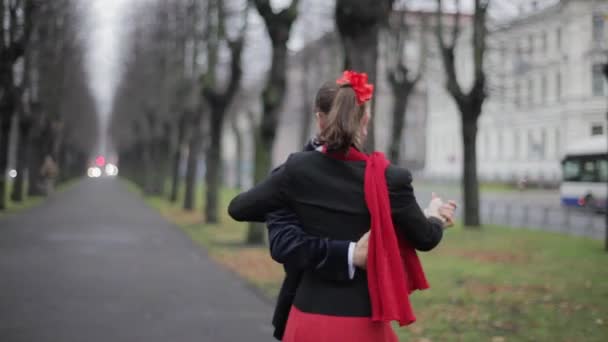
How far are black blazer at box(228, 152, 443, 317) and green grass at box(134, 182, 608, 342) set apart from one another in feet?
14.4

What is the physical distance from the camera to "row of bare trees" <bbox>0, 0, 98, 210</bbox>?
76.1 ft

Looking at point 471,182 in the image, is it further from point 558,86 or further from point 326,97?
point 558,86

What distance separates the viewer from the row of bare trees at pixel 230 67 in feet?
45.5

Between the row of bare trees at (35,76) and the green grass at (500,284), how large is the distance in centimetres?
978

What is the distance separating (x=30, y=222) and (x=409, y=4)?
13464 mm

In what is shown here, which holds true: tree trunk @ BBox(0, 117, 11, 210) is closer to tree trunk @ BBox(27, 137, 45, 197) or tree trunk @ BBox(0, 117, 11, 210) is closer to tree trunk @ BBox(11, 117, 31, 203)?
tree trunk @ BBox(11, 117, 31, 203)

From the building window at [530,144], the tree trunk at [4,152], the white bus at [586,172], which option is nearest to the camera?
the tree trunk at [4,152]

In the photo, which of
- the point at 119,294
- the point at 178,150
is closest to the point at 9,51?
the point at 178,150

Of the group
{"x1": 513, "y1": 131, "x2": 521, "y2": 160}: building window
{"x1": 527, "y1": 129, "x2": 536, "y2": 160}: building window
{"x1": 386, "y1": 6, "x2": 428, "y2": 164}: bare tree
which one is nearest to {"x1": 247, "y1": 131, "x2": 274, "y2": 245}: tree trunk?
{"x1": 386, "y1": 6, "x2": 428, "y2": 164}: bare tree

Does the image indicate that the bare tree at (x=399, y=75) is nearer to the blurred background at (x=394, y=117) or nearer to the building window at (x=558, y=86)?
the blurred background at (x=394, y=117)

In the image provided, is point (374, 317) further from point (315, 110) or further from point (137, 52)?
point (137, 52)

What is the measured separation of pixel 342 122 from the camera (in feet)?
9.29

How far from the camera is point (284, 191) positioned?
2975 mm

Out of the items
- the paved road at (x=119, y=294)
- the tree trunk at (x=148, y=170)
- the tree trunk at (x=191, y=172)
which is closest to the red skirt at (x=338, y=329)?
the paved road at (x=119, y=294)
